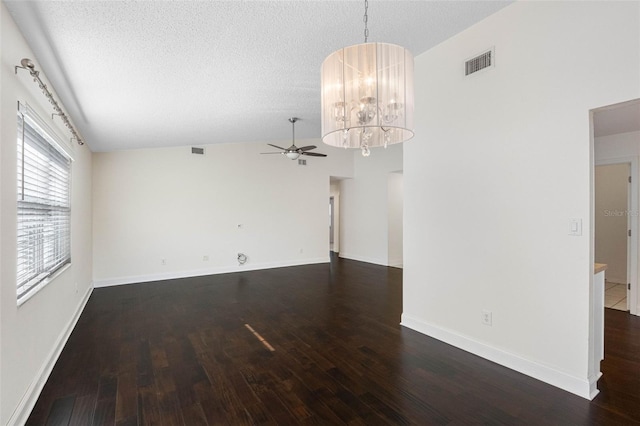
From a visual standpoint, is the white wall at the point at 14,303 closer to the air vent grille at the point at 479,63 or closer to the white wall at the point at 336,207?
the air vent grille at the point at 479,63

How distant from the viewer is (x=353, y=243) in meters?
8.73

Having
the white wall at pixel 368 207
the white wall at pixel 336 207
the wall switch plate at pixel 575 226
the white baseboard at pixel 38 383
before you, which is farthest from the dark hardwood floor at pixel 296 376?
the white wall at pixel 336 207

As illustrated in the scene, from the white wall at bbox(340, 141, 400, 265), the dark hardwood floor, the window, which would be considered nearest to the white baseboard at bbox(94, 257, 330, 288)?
the white wall at bbox(340, 141, 400, 265)

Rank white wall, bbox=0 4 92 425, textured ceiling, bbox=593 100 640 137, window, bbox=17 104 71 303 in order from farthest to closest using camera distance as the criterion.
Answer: textured ceiling, bbox=593 100 640 137
window, bbox=17 104 71 303
white wall, bbox=0 4 92 425

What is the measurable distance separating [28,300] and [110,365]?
0.96m

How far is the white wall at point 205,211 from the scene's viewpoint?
575cm

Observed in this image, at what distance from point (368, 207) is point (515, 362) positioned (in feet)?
19.4

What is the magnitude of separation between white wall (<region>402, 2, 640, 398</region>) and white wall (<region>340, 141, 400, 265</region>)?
4.31m

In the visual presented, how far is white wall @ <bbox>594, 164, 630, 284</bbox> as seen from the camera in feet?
17.8

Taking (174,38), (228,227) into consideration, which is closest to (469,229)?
(174,38)

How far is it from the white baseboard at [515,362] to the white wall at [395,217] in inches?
171

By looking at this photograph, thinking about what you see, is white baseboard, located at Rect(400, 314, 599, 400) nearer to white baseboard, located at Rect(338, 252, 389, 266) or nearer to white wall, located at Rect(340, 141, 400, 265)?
white baseboard, located at Rect(338, 252, 389, 266)

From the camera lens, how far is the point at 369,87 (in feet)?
5.70

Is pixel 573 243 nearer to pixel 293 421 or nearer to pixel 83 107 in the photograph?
pixel 293 421
